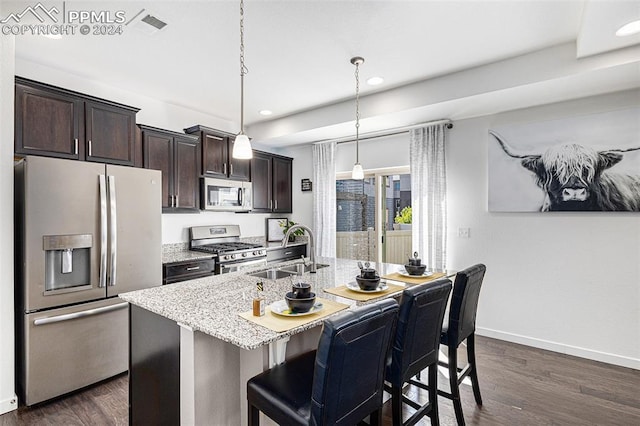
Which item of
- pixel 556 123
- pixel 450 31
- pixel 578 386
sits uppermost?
pixel 450 31

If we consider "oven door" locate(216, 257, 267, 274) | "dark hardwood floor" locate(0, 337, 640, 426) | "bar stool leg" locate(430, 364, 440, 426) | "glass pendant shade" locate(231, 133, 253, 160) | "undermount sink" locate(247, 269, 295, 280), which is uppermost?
"glass pendant shade" locate(231, 133, 253, 160)

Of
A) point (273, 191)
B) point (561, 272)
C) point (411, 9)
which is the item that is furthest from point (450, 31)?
point (273, 191)

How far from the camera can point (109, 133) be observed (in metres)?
2.98

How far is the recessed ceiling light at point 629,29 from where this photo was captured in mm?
2078

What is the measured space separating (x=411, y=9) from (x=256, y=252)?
125 inches

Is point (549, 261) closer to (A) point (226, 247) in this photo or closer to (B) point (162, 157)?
(A) point (226, 247)

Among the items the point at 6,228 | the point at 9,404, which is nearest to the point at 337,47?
the point at 6,228

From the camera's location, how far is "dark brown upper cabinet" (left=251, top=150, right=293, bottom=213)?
4883 mm

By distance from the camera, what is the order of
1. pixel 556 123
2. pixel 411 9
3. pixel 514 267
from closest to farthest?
pixel 411 9, pixel 556 123, pixel 514 267

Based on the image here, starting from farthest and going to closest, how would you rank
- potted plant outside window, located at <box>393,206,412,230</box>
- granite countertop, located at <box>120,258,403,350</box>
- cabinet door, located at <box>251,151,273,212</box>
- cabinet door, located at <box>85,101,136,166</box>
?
cabinet door, located at <box>251,151,273,212</box> → potted plant outside window, located at <box>393,206,412,230</box> → cabinet door, located at <box>85,101,136,166</box> → granite countertop, located at <box>120,258,403,350</box>

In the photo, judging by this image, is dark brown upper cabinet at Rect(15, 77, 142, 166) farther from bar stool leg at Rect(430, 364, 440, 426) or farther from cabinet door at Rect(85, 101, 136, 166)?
bar stool leg at Rect(430, 364, 440, 426)

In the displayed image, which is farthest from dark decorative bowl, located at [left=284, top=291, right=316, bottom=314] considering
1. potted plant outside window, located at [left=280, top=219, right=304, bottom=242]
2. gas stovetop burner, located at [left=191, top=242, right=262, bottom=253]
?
potted plant outside window, located at [left=280, top=219, right=304, bottom=242]

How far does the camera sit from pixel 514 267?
11.7ft

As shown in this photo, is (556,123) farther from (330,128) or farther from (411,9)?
(330,128)
